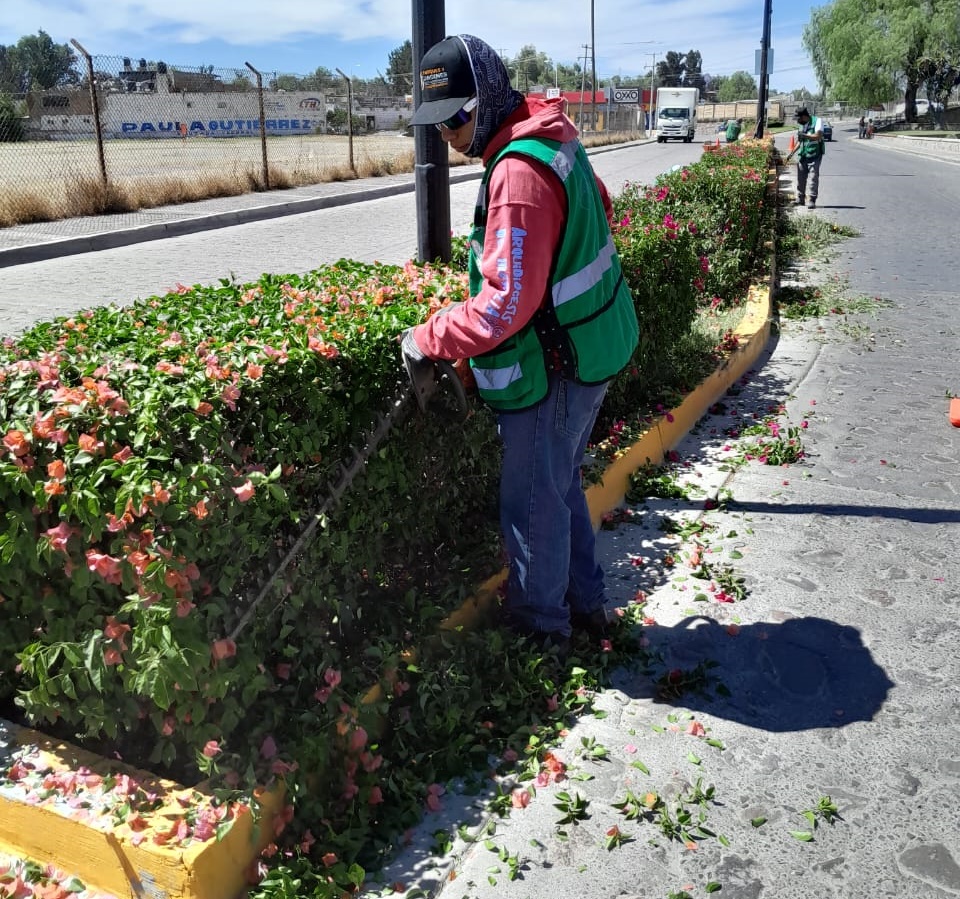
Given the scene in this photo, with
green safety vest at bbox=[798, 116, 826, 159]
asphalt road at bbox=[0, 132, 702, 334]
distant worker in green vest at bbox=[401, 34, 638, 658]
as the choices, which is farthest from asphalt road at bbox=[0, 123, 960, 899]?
green safety vest at bbox=[798, 116, 826, 159]

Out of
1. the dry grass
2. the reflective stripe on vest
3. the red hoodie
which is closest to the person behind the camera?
the red hoodie

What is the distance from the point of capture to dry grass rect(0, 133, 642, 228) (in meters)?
14.7

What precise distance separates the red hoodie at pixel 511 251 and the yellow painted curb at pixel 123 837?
1.35 m

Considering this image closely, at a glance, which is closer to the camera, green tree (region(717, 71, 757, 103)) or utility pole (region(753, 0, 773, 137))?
utility pole (region(753, 0, 773, 137))

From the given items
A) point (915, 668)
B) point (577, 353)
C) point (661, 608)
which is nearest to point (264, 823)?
point (577, 353)

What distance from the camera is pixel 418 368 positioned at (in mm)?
2797

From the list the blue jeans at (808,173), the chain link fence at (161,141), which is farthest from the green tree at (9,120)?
the blue jeans at (808,173)

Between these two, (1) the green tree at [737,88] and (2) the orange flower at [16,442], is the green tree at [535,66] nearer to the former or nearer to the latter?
(1) the green tree at [737,88]

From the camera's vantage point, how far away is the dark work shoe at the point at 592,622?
3.45 m

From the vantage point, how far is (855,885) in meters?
2.38

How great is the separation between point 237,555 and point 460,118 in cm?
143

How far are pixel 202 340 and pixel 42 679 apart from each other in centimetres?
108

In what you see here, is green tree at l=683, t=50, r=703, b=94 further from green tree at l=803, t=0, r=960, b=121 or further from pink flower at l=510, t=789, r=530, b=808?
pink flower at l=510, t=789, r=530, b=808

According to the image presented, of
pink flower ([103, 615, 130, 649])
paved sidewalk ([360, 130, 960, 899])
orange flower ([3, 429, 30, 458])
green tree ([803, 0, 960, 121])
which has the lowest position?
paved sidewalk ([360, 130, 960, 899])
